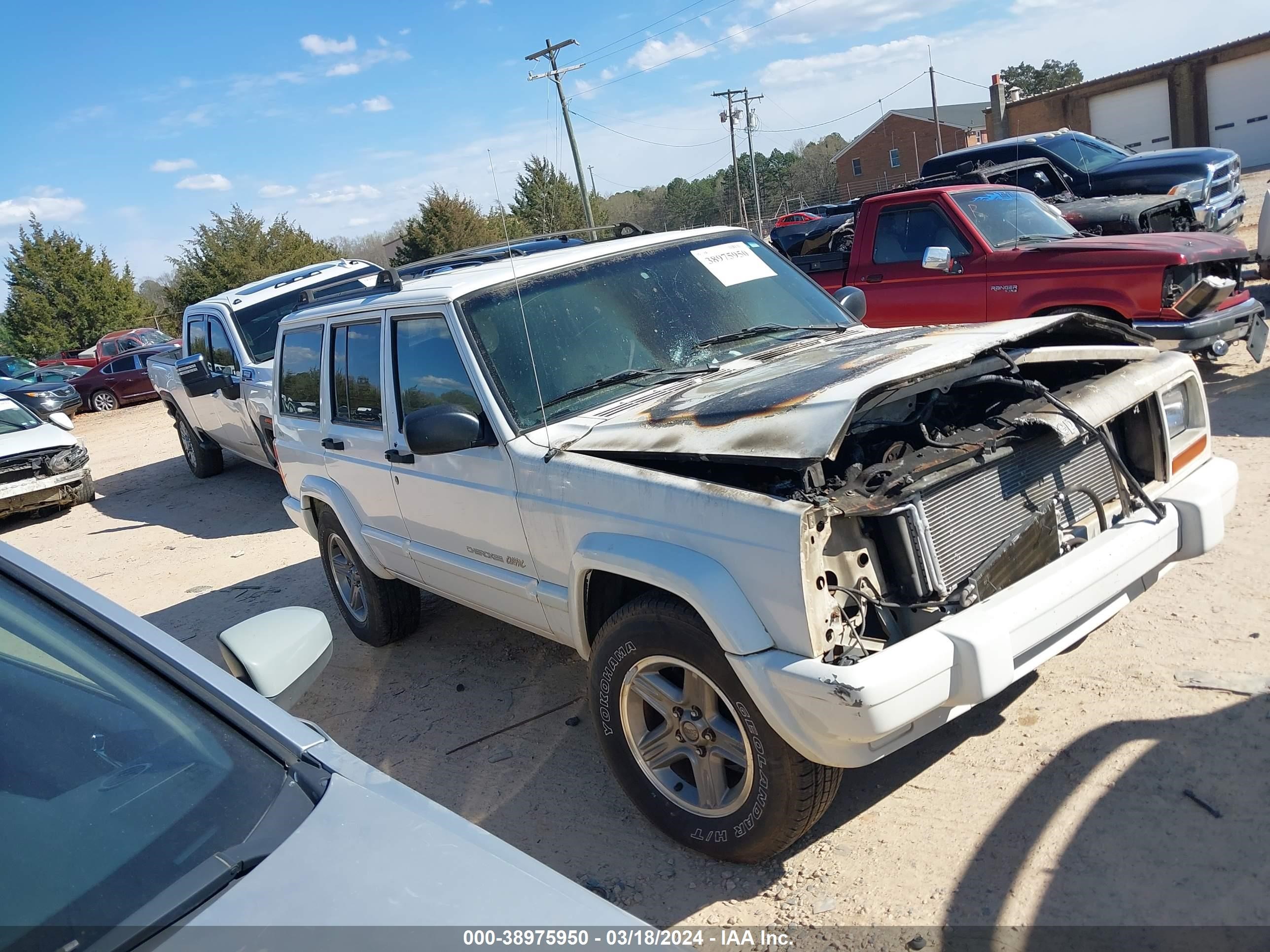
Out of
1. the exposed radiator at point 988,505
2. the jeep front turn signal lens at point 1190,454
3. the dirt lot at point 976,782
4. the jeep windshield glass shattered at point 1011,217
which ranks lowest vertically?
the dirt lot at point 976,782

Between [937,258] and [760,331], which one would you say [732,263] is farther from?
[937,258]

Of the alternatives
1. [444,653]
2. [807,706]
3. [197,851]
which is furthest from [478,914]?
[444,653]

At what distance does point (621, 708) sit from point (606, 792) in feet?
1.98

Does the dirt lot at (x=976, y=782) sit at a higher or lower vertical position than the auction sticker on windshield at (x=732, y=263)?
lower

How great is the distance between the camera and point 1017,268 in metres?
7.64

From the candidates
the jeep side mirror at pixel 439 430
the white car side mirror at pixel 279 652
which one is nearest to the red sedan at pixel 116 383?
the jeep side mirror at pixel 439 430

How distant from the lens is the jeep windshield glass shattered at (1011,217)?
8055 mm

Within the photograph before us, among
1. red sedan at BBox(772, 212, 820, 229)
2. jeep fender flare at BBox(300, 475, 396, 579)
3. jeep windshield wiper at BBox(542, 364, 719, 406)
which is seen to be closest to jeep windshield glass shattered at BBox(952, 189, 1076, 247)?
jeep windshield wiper at BBox(542, 364, 719, 406)

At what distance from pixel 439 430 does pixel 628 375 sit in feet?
2.66

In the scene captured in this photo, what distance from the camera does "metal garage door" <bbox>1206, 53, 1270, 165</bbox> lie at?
32875mm

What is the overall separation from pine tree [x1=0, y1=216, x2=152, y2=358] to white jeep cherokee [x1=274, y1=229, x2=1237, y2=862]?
39.3m

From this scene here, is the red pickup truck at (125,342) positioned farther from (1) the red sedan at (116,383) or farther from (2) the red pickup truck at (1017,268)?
(2) the red pickup truck at (1017,268)

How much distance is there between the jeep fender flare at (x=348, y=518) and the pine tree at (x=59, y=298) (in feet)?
126

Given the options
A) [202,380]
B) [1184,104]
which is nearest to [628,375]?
[202,380]
